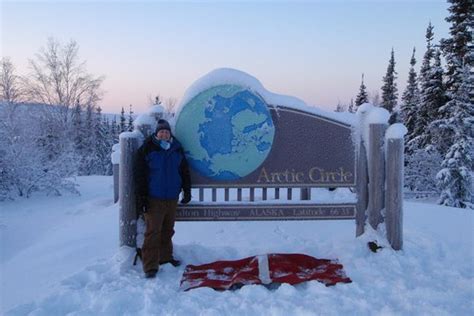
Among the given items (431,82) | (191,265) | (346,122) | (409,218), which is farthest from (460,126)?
(191,265)

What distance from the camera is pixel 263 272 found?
13.1 feet

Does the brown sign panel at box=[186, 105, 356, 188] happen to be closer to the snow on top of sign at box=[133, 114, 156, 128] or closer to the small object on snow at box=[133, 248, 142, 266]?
the snow on top of sign at box=[133, 114, 156, 128]

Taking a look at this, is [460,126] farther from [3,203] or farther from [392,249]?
[3,203]

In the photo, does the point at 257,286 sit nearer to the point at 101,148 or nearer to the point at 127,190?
the point at 127,190

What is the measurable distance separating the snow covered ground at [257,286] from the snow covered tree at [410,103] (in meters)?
24.3

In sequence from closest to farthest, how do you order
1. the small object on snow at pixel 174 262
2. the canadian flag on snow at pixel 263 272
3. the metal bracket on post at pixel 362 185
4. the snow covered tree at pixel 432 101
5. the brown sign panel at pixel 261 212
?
the canadian flag on snow at pixel 263 272, the small object on snow at pixel 174 262, the brown sign panel at pixel 261 212, the metal bracket on post at pixel 362 185, the snow covered tree at pixel 432 101

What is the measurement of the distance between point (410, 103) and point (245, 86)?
29531mm

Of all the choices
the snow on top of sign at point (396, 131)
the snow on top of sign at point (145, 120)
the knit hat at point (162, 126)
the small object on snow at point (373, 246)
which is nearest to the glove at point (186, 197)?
the knit hat at point (162, 126)

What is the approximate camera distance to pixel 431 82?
2330 centimetres

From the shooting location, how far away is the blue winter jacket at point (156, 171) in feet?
14.0

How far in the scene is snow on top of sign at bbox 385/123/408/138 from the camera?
4.58m

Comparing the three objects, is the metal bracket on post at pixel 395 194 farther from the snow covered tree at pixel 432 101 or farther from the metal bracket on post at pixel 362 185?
the snow covered tree at pixel 432 101

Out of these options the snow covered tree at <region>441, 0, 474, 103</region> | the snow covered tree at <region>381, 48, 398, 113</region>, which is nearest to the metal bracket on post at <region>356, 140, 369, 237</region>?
the snow covered tree at <region>441, 0, 474, 103</region>

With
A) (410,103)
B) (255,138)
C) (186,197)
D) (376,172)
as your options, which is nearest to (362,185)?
(376,172)
